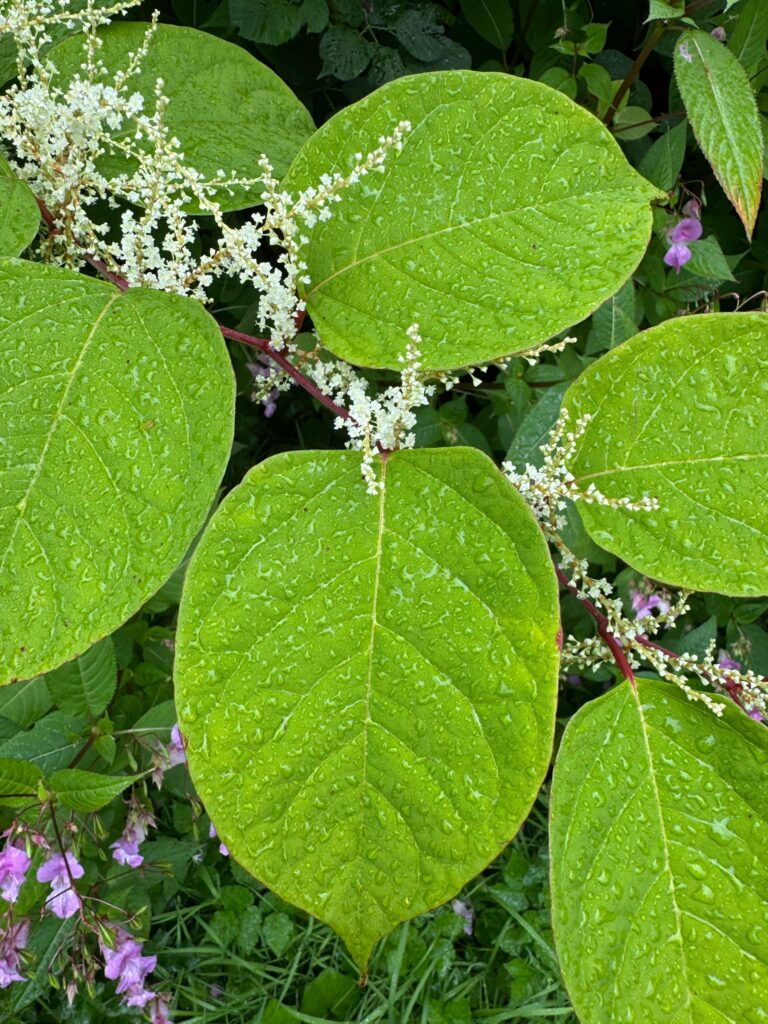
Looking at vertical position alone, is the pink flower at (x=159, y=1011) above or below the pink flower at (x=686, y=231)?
below

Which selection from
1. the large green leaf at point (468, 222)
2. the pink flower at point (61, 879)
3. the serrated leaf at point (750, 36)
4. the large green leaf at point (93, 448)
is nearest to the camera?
the large green leaf at point (93, 448)

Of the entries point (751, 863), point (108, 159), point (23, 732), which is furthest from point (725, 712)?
point (23, 732)

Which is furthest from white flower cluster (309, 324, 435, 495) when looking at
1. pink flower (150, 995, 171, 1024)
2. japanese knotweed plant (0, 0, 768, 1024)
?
pink flower (150, 995, 171, 1024)

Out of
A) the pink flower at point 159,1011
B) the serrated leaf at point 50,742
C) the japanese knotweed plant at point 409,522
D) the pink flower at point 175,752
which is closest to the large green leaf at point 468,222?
the japanese knotweed plant at point 409,522

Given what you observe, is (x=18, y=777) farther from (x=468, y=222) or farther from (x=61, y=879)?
(x=468, y=222)

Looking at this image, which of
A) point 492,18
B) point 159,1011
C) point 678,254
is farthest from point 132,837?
point 492,18

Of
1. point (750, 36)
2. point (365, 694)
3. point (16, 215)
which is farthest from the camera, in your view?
point (750, 36)

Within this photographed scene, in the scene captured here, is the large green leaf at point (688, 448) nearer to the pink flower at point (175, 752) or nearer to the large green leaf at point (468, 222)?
the large green leaf at point (468, 222)
